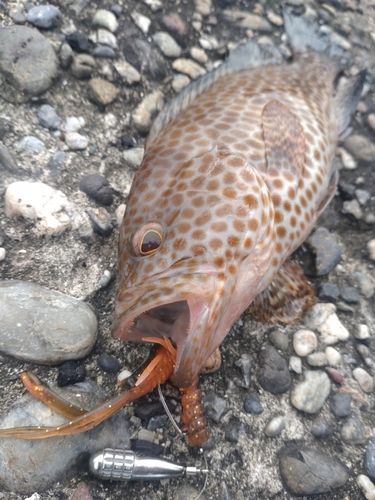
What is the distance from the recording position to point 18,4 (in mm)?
4191

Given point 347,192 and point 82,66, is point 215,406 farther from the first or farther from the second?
point 82,66

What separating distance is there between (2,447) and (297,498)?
7.02 feet

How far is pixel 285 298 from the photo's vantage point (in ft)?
11.9

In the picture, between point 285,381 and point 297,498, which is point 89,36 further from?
point 297,498

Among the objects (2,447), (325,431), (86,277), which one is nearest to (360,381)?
(325,431)

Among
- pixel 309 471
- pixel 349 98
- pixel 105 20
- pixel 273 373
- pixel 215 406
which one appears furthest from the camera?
pixel 349 98

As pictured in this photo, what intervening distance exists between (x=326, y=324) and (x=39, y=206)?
286cm

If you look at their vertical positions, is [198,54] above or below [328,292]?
above

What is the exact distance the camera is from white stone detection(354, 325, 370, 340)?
3715 millimetres

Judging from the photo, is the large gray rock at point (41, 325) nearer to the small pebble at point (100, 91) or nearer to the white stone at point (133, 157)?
the white stone at point (133, 157)

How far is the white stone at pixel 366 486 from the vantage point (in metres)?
2.99

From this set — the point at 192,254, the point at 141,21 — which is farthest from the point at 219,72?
the point at 192,254

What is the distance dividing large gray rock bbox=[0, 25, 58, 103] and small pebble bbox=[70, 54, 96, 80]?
25 centimetres

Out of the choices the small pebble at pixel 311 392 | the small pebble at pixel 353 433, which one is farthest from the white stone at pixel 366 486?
the small pebble at pixel 311 392
